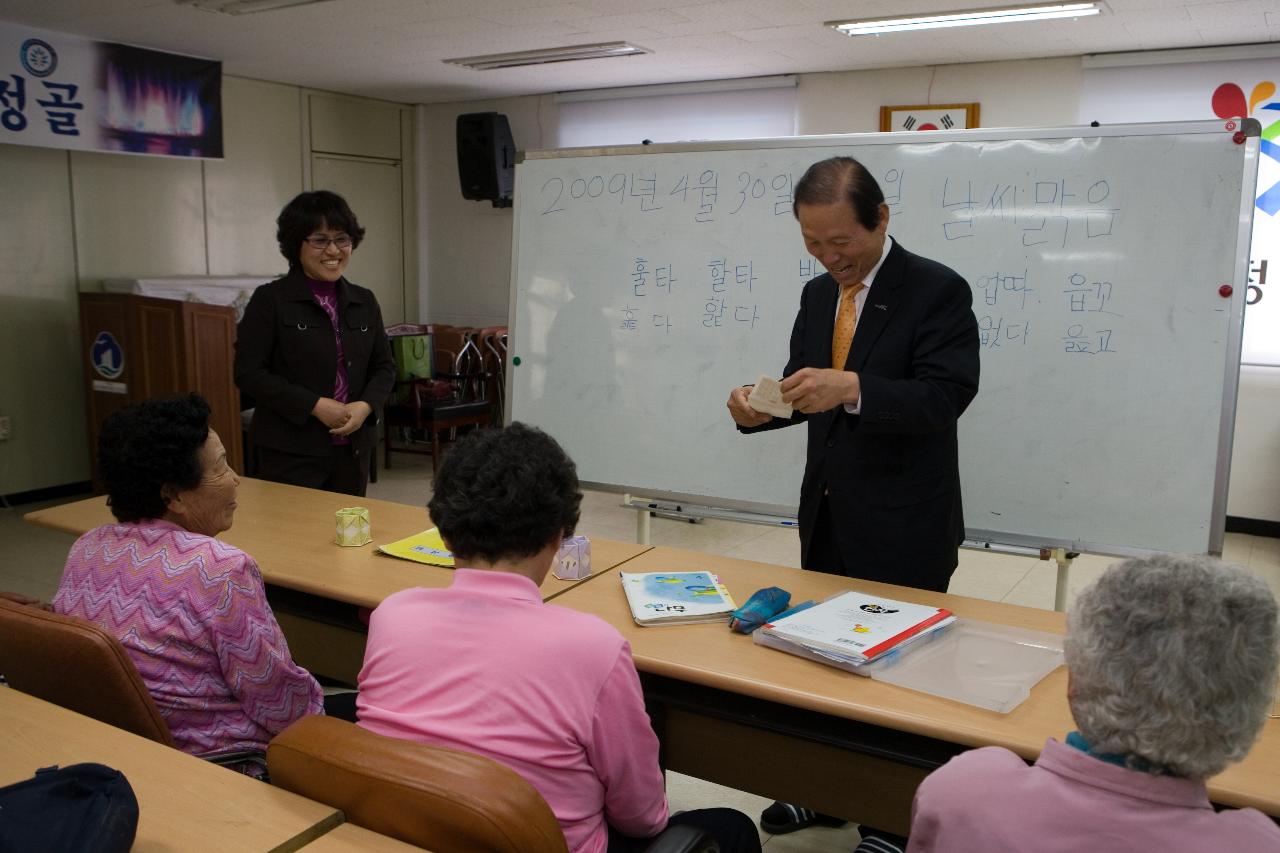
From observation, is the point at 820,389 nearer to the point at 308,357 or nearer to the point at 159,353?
the point at 308,357

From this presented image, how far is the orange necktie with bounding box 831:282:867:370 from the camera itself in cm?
232

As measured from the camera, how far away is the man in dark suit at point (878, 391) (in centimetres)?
208

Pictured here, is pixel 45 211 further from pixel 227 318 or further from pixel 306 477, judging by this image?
pixel 306 477

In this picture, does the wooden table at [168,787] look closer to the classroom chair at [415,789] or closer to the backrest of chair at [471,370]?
the classroom chair at [415,789]

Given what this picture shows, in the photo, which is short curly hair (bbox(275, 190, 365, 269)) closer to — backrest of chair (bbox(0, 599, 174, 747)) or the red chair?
backrest of chair (bbox(0, 599, 174, 747))

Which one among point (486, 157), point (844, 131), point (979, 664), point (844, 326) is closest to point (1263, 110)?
point (844, 131)

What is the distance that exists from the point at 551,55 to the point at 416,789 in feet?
18.8

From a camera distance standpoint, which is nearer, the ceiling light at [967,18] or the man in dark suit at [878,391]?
the man in dark suit at [878,391]

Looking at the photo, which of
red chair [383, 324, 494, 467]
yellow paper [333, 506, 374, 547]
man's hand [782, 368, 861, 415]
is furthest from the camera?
red chair [383, 324, 494, 467]

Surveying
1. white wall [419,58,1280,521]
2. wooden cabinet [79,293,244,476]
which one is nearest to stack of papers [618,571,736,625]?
white wall [419,58,1280,521]

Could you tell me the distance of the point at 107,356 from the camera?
5.78 m

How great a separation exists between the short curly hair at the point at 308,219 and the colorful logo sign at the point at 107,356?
3.22 meters

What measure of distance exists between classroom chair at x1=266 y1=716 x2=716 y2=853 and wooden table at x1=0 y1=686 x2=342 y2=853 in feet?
0.14

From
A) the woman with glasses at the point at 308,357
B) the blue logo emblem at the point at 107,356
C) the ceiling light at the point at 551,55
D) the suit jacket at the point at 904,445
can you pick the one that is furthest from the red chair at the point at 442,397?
the suit jacket at the point at 904,445
